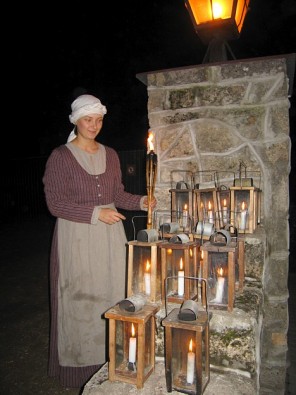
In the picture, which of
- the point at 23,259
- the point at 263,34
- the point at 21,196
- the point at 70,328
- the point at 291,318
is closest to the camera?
the point at 70,328

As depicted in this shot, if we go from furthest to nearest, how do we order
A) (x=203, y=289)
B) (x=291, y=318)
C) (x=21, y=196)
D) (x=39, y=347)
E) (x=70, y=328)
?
(x=21, y=196) < (x=291, y=318) < (x=39, y=347) < (x=70, y=328) < (x=203, y=289)

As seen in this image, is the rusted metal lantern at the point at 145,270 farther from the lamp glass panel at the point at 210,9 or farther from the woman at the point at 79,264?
the lamp glass panel at the point at 210,9

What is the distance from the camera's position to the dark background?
8914mm

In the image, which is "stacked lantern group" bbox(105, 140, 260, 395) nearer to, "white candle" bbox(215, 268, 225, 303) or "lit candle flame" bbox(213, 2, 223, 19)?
"white candle" bbox(215, 268, 225, 303)

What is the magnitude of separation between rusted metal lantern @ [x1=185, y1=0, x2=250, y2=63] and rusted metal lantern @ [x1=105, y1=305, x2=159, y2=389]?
2.17m

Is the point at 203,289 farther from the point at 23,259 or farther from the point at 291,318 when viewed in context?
the point at 23,259

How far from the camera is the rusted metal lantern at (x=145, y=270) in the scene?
165 centimetres

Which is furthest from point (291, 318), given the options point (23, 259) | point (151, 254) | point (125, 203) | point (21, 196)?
point (21, 196)

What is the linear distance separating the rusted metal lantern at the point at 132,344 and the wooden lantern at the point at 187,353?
11 cm

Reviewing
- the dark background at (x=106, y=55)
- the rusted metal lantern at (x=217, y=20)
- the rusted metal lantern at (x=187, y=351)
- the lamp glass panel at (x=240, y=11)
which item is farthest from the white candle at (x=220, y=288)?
the dark background at (x=106, y=55)

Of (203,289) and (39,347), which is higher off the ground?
(203,289)

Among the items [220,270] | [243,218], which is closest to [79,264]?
[220,270]

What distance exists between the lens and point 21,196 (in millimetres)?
11883

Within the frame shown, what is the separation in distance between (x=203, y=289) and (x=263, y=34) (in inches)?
367
